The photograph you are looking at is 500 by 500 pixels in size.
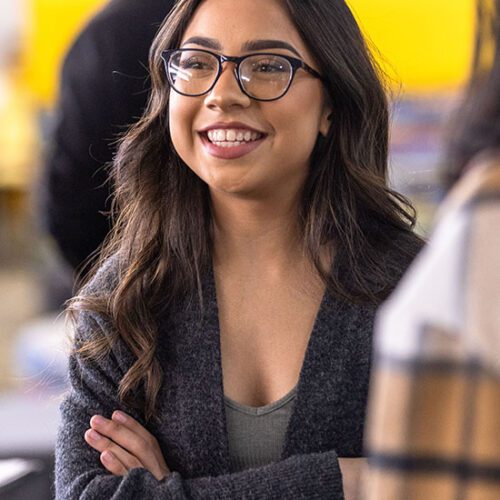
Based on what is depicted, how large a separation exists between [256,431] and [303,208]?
0.33 m

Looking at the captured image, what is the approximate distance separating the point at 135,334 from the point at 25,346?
3119mm

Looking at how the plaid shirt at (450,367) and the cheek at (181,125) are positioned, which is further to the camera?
the cheek at (181,125)

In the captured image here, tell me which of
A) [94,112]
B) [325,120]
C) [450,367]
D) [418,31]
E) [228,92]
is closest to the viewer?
[450,367]

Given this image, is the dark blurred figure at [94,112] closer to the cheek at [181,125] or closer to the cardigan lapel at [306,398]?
the cheek at [181,125]

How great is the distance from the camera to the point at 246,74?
152cm

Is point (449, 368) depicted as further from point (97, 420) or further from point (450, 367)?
point (97, 420)

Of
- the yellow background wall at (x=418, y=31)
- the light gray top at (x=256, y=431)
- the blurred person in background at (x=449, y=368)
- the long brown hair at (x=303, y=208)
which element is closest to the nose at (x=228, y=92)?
the long brown hair at (x=303, y=208)

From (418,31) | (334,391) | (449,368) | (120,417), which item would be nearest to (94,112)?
(120,417)

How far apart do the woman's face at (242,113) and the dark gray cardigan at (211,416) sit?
0.60 ft

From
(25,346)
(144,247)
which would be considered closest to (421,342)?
(144,247)

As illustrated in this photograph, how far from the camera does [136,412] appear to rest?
161 centimetres

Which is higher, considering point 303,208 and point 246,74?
point 246,74

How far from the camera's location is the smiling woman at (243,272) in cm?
153

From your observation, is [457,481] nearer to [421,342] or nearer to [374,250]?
[421,342]
